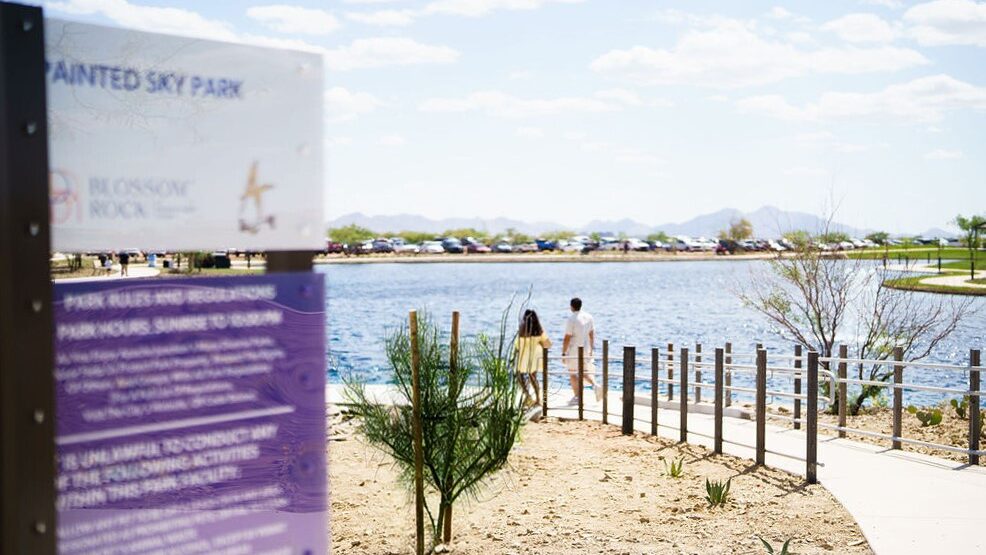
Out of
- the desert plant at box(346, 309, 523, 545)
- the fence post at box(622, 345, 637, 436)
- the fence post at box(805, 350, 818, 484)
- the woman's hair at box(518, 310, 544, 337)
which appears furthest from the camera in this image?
the woman's hair at box(518, 310, 544, 337)

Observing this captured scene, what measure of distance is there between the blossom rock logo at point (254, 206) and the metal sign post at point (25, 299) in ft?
2.10

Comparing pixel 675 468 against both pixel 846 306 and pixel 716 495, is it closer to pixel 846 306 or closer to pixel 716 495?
pixel 716 495

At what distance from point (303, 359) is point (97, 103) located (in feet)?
3.55

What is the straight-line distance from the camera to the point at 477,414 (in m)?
7.18

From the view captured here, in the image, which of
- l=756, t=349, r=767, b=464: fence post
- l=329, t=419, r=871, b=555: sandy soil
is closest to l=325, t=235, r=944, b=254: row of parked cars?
l=329, t=419, r=871, b=555: sandy soil

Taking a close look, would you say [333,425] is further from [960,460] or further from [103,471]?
[103,471]

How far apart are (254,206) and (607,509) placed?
225 inches

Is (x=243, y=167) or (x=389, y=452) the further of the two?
(x=389, y=452)

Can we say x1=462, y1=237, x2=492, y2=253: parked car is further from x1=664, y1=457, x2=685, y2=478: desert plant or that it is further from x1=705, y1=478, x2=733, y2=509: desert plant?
x1=705, y1=478, x2=733, y2=509: desert plant

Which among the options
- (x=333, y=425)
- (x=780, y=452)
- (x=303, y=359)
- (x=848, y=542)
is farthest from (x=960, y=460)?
(x=303, y=359)

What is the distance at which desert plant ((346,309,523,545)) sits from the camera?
7055mm

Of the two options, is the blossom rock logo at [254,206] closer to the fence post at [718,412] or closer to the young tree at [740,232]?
the fence post at [718,412]

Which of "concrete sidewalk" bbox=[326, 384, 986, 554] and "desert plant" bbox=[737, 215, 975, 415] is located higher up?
"desert plant" bbox=[737, 215, 975, 415]

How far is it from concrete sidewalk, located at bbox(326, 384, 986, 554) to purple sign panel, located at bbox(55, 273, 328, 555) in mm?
4062
